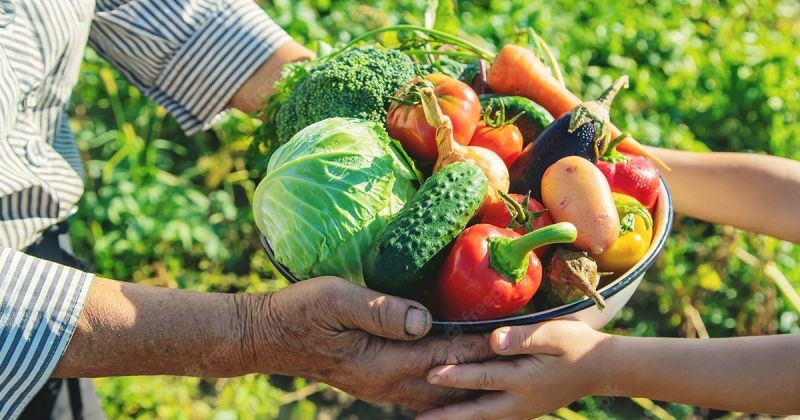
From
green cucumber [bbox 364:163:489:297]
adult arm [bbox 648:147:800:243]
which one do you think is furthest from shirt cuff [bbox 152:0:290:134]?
adult arm [bbox 648:147:800:243]

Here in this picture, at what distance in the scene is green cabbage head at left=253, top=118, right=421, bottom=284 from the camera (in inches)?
65.0

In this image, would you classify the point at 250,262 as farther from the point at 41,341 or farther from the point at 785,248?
the point at 785,248

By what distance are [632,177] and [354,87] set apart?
692 mm

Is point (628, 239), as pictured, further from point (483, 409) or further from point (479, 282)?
point (483, 409)

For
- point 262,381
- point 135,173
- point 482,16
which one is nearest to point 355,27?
point 482,16

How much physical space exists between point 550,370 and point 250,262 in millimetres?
2335

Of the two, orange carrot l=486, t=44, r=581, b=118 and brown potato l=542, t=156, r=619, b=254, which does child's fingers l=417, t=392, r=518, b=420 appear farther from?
orange carrot l=486, t=44, r=581, b=118

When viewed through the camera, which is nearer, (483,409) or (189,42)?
(483,409)

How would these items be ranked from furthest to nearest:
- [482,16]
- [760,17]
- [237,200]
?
[760,17] → [482,16] → [237,200]

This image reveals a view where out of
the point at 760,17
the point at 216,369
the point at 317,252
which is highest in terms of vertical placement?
the point at 317,252

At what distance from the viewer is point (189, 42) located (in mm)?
2361

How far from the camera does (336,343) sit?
1.71 meters

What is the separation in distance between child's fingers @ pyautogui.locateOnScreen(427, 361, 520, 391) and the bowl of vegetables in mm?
103

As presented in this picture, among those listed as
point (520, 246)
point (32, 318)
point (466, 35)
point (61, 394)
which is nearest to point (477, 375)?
point (520, 246)
